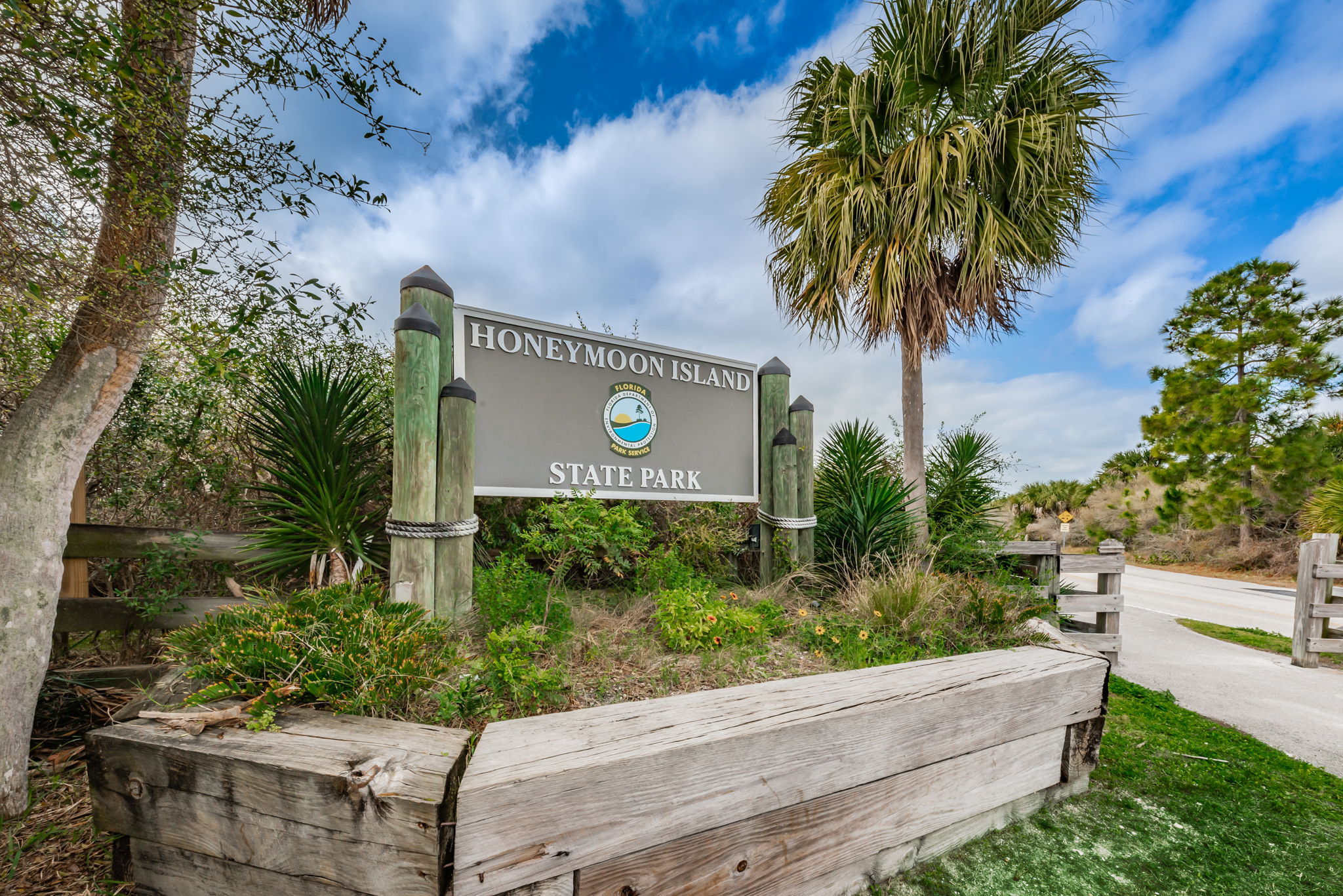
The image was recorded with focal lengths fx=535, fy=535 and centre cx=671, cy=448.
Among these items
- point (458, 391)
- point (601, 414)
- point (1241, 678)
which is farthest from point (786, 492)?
point (1241, 678)

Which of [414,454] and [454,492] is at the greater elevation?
[414,454]

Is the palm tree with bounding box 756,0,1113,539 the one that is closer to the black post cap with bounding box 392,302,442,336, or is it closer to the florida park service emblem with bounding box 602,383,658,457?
the florida park service emblem with bounding box 602,383,658,457

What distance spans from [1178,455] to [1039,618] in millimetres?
19674

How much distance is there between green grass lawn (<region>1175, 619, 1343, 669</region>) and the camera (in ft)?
19.7

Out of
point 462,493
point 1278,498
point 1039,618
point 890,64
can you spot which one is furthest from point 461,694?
point 1278,498

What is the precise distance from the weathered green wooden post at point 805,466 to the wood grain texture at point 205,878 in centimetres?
363

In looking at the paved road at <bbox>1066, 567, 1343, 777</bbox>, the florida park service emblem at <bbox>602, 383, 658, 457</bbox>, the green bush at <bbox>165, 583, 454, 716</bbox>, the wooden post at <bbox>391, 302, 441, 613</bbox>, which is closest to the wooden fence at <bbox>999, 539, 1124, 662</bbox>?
the paved road at <bbox>1066, 567, 1343, 777</bbox>

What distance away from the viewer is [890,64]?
5.36m

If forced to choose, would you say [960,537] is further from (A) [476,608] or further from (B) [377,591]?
(B) [377,591]

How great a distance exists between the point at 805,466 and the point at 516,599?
2644 millimetres

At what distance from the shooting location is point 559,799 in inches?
60.3

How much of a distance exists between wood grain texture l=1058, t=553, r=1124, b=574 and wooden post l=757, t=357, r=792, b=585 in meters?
3.42

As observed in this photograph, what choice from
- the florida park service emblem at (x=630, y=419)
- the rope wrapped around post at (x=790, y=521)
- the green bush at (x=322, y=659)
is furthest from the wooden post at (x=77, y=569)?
the rope wrapped around post at (x=790, y=521)

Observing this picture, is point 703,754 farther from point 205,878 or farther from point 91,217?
point 91,217
